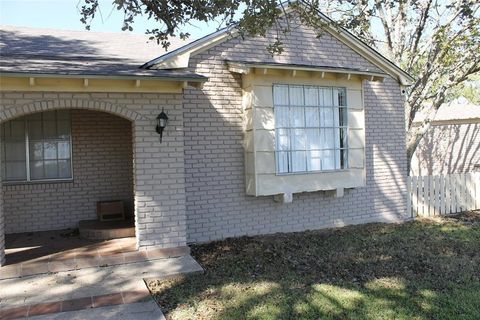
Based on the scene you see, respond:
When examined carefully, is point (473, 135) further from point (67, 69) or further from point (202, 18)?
point (67, 69)

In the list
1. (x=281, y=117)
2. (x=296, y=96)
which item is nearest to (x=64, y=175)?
(x=281, y=117)

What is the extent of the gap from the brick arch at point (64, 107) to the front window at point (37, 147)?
2.55m

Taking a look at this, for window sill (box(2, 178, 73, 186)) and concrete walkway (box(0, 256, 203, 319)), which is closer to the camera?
concrete walkway (box(0, 256, 203, 319))

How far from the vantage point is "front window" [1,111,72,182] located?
8.25 m

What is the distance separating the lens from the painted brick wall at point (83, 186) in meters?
8.22

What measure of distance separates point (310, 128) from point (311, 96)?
0.63 m

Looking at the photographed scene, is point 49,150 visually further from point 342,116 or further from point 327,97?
point 342,116

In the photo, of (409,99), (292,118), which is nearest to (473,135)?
(409,99)

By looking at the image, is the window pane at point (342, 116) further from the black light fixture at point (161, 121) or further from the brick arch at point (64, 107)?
the brick arch at point (64, 107)

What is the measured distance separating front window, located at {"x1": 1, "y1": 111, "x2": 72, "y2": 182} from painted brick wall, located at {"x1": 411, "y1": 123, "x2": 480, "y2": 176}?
13567 mm

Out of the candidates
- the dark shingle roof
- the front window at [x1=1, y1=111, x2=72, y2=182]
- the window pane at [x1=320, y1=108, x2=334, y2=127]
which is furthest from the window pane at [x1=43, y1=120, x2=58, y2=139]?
the window pane at [x1=320, y1=108, x2=334, y2=127]

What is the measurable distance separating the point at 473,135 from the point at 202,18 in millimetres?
15012

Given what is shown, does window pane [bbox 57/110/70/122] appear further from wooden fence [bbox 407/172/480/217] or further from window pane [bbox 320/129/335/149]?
wooden fence [bbox 407/172/480/217]

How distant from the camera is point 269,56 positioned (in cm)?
854
